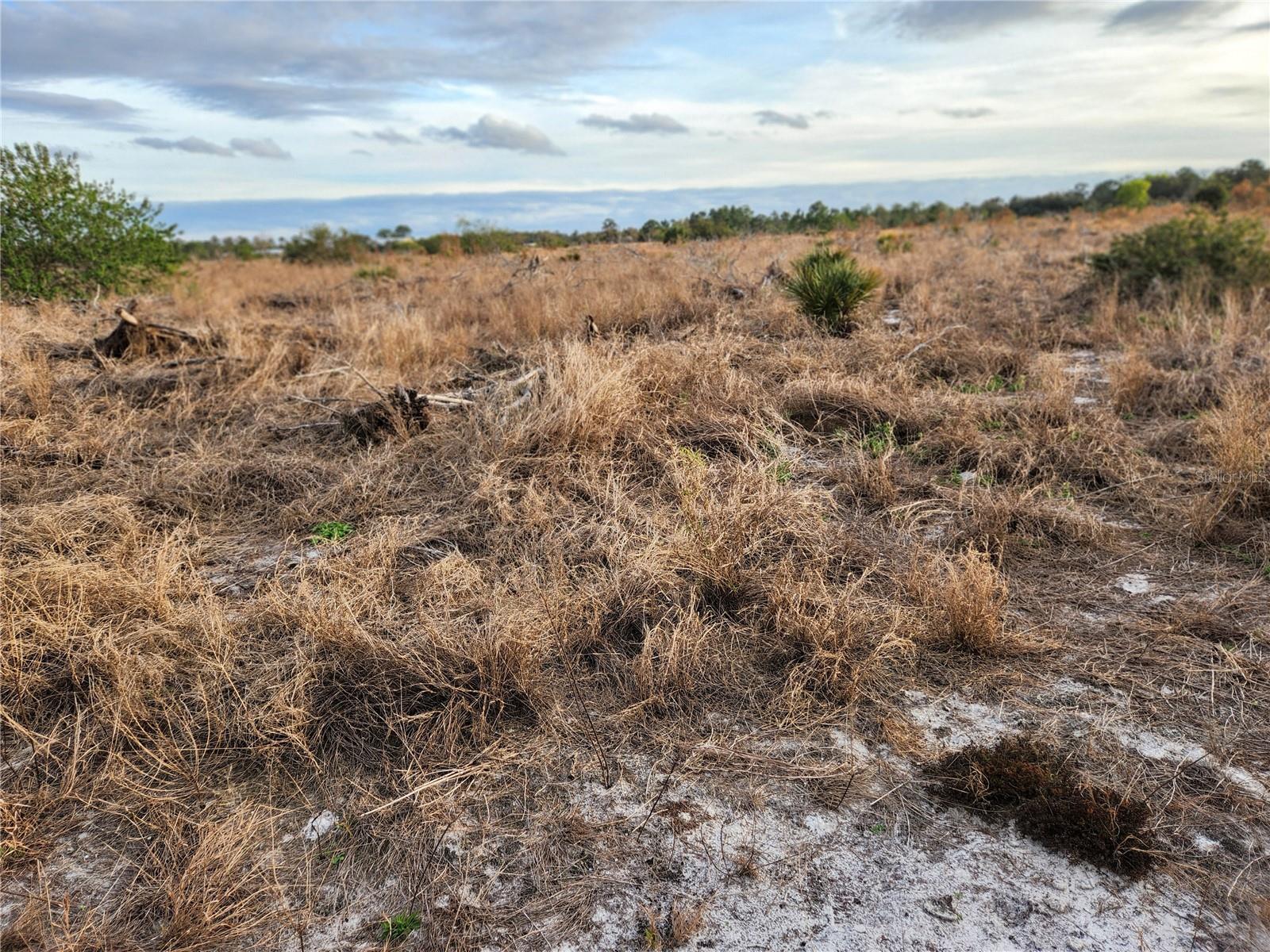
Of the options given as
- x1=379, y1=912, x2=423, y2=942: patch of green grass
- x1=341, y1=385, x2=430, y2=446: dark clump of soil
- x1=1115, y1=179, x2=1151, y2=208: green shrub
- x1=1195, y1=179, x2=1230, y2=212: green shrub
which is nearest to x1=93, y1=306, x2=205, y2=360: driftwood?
x1=341, y1=385, x2=430, y2=446: dark clump of soil

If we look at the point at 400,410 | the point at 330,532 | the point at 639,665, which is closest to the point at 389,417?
the point at 400,410

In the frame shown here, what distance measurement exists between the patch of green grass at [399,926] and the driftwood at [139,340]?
6324mm

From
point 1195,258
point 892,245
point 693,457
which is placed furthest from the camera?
point 892,245

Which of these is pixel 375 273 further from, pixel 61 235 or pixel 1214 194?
pixel 1214 194

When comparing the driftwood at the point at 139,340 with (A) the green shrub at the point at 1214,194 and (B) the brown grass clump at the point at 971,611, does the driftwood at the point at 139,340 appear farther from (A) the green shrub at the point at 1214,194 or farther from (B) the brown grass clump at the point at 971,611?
(A) the green shrub at the point at 1214,194

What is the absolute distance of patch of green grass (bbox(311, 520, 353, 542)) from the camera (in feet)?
12.7

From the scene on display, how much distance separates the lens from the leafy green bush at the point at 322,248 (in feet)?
66.7

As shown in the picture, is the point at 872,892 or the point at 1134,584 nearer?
the point at 872,892

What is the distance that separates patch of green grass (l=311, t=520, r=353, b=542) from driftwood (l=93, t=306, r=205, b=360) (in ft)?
13.1

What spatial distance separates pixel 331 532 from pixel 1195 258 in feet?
32.6

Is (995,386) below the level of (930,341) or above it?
below

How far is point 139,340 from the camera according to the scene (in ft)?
22.2

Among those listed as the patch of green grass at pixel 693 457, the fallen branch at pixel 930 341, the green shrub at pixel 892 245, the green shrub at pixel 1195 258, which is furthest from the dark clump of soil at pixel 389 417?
the green shrub at pixel 892 245

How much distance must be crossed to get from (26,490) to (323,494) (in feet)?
5.87
